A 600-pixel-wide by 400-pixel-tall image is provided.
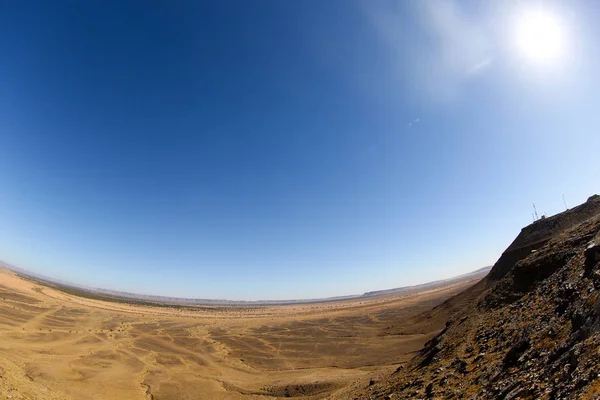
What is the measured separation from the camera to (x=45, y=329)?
169 feet

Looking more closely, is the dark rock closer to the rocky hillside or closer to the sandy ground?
the rocky hillside

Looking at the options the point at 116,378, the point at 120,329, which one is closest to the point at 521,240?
the point at 116,378

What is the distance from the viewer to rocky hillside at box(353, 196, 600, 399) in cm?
598

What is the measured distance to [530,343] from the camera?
846 cm

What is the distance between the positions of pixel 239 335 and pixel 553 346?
6567 cm

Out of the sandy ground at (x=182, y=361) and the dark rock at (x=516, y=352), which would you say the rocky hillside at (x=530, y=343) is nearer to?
the dark rock at (x=516, y=352)

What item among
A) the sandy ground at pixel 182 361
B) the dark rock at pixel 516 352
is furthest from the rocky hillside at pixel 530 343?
the sandy ground at pixel 182 361

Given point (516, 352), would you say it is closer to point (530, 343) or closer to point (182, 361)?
point (530, 343)

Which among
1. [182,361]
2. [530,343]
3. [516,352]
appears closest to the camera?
[530,343]

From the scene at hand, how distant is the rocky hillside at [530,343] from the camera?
598 centimetres

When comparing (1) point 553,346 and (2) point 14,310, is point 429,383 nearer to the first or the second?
(1) point 553,346

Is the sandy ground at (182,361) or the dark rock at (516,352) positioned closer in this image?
the dark rock at (516,352)

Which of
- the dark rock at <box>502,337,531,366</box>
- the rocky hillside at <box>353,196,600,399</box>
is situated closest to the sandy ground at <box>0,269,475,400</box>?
the rocky hillside at <box>353,196,600,399</box>

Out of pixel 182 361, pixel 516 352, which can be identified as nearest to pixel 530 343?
pixel 516 352
